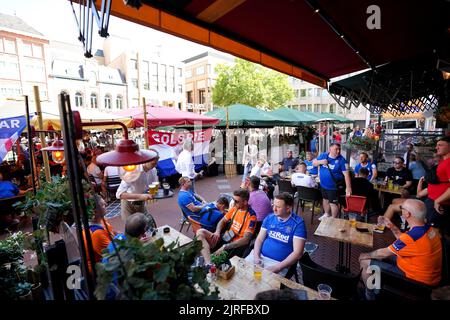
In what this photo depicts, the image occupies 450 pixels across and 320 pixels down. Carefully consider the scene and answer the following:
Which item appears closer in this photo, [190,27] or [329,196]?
[190,27]

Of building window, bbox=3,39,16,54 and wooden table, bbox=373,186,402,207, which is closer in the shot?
wooden table, bbox=373,186,402,207

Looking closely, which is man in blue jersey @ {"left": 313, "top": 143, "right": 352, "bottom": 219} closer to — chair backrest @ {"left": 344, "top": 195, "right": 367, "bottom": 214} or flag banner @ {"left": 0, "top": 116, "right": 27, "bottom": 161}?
chair backrest @ {"left": 344, "top": 195, "right": 367, "bottom": 214}

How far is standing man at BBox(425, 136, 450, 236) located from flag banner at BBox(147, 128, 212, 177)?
6.93m

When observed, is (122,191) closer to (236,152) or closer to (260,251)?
(260,251)

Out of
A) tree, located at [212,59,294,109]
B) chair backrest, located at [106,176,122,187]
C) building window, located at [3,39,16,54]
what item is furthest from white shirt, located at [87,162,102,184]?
building window, located at [3,39,16,54]

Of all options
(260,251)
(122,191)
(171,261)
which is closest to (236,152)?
(122,191)

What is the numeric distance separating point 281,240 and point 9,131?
567 cm

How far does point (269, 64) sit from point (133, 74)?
121 feet

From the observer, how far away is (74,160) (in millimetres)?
1293

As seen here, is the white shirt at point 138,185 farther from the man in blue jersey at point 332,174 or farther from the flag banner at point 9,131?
the man in blue jersey at point 332,174

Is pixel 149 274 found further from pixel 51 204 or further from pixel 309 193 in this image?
pixel 309 193

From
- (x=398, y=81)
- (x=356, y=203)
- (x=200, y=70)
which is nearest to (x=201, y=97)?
(x=200, y=70)

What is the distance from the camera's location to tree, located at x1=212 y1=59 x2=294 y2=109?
2453cm

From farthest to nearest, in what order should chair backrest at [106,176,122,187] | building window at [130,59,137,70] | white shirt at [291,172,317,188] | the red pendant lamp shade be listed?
building window at [130,59,137,70], chair backrest at [106,176,122,187], white shirt at [291,172,317,188], the red pendant lamp shade
